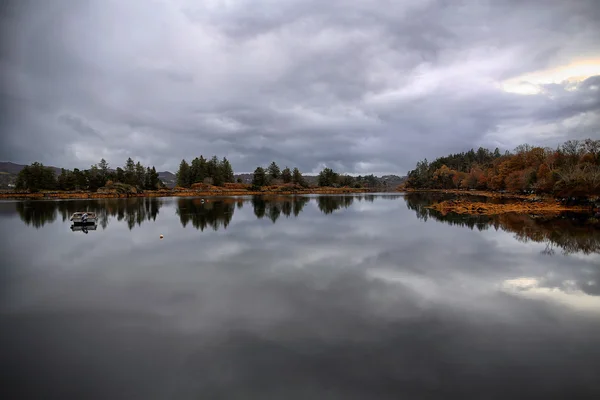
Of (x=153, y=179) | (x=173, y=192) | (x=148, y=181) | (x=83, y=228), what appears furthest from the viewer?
(x=148, y=181)

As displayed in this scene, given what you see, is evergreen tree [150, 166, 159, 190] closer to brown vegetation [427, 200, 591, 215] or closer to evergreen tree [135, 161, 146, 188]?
evergreen tree [135, 161, 146, 188]

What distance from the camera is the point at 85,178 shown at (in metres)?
104

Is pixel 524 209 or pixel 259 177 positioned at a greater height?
pixel 259 177

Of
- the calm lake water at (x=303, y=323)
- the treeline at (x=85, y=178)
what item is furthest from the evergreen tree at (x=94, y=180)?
the calm lake water at (x=303, y=323)

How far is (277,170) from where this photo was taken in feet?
456

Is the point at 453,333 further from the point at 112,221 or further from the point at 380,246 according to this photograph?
the point at 112,221

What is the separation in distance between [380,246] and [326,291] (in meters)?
9.98

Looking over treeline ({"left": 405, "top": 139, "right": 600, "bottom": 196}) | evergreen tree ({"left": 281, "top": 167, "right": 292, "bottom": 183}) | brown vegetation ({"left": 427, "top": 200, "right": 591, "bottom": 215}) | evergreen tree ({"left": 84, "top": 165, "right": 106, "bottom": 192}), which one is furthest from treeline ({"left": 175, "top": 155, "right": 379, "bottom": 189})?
brown vegetation ({"left": 427, "top": 200, "right": 591, "bottom": 215})

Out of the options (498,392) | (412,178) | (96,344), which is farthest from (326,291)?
(412,178)

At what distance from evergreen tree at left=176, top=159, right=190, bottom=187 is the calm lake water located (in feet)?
353

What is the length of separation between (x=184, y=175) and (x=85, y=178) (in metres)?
31.8

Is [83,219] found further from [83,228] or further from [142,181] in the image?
Answer: [142,181]

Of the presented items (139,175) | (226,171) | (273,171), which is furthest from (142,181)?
(273,171)

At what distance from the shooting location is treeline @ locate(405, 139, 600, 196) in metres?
43.4
